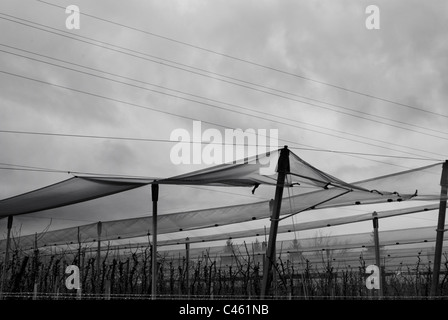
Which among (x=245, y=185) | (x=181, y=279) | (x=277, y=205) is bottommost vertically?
(x=181, y=279)

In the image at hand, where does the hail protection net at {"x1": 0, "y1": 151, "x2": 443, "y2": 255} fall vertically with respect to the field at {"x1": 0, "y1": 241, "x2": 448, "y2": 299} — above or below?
above

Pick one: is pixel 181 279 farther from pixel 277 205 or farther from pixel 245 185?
pixel 277 205

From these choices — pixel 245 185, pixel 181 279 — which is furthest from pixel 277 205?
pixel 181 279

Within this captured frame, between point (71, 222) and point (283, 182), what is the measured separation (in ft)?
14.4

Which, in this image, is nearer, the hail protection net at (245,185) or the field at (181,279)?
the hail protection net at (245,185)

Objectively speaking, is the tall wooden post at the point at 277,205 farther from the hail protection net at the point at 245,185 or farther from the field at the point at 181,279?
the field at the point at 181,279

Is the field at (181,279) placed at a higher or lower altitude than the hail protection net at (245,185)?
lower

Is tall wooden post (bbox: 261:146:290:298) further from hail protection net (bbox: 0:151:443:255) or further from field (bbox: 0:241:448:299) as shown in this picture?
field (bbox: 0:241:448:299)

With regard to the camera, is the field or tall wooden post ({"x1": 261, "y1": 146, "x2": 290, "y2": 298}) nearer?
tall wooden post ({"x1": 261, "y1": 146, "x2": 290, "y2": 298})

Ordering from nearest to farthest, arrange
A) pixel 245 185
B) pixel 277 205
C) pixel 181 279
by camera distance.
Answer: pixel 277 205 < pixel 245 185 < pixel 181 279

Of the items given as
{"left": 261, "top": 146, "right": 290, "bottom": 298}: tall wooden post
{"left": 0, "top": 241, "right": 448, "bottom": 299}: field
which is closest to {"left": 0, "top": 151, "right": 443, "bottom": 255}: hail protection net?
{"left": 261, "top": 146, "right": 290, "bottom": 298}: tall wooden post

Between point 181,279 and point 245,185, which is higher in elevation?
point 245,185

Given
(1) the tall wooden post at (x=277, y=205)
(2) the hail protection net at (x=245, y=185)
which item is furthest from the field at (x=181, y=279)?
(2) the hail protection net at (x=245, y=185)

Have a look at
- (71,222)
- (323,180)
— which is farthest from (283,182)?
(71,222)
